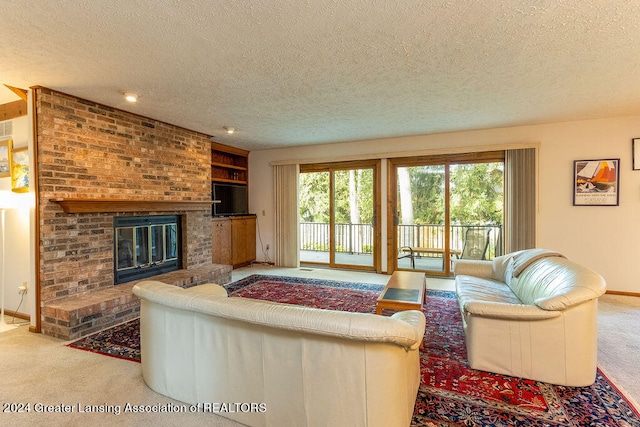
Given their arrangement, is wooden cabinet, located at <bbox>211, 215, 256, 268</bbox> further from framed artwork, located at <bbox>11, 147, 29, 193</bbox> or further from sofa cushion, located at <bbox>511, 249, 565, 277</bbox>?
sofa cushion, located at <bbox>511, 249, 565, 277</bbox>

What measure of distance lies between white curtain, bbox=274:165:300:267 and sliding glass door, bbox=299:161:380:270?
354mm

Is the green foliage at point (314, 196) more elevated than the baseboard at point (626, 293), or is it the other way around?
the green foliage at point (314, 196)

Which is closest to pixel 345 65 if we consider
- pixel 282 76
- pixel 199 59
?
pixel 282 76

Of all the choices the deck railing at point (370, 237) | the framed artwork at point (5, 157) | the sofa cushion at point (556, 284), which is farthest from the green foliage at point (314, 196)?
the framed artwork at point (5, 157)

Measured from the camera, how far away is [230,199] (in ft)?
20.0

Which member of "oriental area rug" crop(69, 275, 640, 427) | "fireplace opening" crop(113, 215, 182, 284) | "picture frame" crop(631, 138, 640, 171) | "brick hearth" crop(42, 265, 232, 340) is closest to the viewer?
"oriental area rug" crop(69, 275, 640, 427)

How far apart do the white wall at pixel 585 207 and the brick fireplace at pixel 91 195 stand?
432 cm

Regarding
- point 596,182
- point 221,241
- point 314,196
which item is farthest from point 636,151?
point 221,241

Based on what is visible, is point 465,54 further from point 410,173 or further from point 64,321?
point 64,321

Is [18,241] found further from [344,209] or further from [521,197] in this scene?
[521,197]

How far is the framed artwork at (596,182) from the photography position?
4199 millimetres

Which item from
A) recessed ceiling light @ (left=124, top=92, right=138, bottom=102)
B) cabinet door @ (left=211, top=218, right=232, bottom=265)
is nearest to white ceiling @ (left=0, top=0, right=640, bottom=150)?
recessed ceiling light @ (left=124, top=92, right=138, bottom=102)

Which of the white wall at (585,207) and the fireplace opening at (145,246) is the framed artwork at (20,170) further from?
the white wall at (585,207)

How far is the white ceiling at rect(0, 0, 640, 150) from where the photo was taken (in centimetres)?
186
